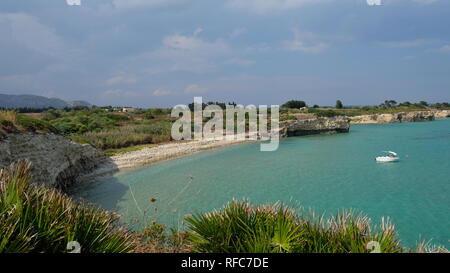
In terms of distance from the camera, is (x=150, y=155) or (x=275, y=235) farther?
(x=150, y=155)

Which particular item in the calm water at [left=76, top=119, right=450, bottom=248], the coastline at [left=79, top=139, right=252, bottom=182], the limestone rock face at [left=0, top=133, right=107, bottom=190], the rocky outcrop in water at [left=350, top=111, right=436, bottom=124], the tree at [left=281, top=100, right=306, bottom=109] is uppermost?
the tree at [left=281, top=100, right=306, bottom=109]

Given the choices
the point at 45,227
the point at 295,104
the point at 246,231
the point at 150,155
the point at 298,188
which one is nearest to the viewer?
the point at 45,227

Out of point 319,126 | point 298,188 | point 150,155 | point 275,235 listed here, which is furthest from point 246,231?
point 319,126

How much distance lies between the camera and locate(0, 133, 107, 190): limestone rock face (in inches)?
439

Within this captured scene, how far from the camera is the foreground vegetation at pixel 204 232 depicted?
122 inches

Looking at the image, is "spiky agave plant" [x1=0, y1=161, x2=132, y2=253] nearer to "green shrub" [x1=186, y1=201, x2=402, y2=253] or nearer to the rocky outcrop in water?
"green shrub" [x1=186, y1=201, x2=402, y2=253]

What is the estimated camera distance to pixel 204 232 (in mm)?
3961

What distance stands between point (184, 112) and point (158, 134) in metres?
22.8

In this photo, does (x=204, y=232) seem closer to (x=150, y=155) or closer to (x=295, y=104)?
(x=150, y=155)

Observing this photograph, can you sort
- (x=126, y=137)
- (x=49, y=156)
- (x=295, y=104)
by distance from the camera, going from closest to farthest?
1. (x=49, y=156)
2. (x=126, y=137)
3. (x=295, y=104)

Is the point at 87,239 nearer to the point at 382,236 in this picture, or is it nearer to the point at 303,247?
the point at 303,247
